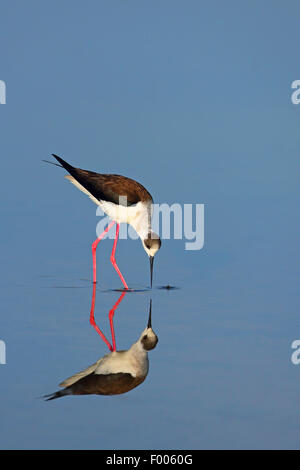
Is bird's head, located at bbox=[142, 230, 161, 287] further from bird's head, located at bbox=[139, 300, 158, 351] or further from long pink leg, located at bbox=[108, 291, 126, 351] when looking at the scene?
bird's head, located at bbox=[139, 300, 158, 351]

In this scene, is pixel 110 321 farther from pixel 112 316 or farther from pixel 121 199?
pixel 121 199

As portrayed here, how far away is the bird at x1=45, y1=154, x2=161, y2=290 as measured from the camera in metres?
8.46

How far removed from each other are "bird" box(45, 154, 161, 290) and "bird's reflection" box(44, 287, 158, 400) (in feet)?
6.82

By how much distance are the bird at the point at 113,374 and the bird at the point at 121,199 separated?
2.19 meters

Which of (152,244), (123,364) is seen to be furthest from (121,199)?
(123,364)

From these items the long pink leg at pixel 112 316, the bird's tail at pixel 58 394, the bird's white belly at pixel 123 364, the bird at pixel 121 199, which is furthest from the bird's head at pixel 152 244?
the bird's tail at pixel 58 394

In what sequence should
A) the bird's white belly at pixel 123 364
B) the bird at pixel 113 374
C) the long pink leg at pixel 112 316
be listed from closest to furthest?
1. the bird at pixel 113 374
2. the bird's white belly at pixel 123 364
3. the long pink leg at pixel 112 316

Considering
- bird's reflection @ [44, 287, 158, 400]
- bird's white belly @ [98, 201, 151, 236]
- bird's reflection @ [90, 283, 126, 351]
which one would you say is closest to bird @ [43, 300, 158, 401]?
bird's reflection @ [44, 287, 158, 400]

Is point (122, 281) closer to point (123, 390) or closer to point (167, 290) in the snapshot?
point (167, 290)

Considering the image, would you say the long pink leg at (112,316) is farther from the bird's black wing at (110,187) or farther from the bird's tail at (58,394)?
the bird's black wing at (110,187)

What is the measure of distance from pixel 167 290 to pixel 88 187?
4.79 ft

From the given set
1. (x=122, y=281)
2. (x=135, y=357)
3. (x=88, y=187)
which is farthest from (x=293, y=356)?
(x=88, y=187)

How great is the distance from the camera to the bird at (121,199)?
8461 millimetres

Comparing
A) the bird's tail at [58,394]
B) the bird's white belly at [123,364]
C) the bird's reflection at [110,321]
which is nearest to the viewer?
the bird's tail at [58,394]
